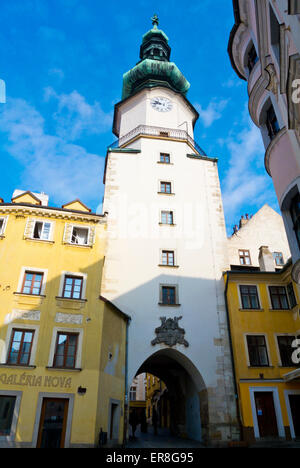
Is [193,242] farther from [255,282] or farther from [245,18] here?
[245,18]

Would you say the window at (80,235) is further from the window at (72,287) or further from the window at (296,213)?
the window at (296,213)

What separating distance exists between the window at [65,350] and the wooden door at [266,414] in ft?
33.7

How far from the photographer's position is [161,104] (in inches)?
1227

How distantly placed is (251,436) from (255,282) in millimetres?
8328

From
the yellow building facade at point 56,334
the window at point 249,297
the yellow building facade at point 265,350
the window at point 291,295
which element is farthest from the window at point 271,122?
the window at point 249,297

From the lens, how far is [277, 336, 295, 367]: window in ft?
66.4

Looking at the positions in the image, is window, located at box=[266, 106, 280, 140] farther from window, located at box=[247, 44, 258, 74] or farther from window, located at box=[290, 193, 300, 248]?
window, located at box=[290, 193, 300, 248]

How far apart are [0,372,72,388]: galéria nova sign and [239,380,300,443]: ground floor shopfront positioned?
31.8 ft

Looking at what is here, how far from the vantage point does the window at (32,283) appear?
675 inches

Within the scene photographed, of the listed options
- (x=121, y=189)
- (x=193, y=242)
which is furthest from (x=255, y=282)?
(x=121, y=189)

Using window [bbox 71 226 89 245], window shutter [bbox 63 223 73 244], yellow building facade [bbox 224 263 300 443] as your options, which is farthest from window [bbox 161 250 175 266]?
window shutter [bbox 63 223 73 244]

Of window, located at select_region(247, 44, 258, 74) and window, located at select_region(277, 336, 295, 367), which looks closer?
window, located at select_region(247, 44, 258, 74)

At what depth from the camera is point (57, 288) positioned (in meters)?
17.4

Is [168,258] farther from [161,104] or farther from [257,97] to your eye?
[161,104]
